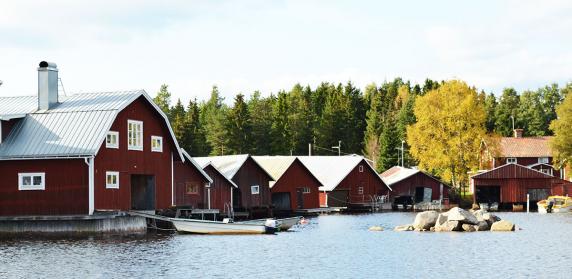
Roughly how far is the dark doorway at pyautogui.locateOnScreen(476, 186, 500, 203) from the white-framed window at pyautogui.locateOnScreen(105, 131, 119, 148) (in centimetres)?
5225

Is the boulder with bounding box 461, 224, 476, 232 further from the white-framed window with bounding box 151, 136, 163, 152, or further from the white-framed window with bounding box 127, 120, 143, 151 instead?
the white-framed window with bounding box 127, 120, 143, 151

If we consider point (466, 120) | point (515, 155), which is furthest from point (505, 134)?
point (466, 120)

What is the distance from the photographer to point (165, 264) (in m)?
33.6

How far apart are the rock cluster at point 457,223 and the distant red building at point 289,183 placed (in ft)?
76.2

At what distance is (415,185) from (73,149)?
186 feet

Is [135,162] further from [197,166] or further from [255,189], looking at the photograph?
[255,189]

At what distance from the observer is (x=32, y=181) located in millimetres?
47438

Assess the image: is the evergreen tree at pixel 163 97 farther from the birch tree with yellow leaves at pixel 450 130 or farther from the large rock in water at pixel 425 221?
the large rock in water at pixel 425 221

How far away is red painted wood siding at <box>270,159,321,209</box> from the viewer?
7736 centimetres

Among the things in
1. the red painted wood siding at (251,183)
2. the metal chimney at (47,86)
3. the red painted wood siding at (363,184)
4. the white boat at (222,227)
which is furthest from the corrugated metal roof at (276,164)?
the metal chimney at (47,86)

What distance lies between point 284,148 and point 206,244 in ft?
262

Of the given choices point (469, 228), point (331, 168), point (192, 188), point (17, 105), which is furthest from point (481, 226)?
point (331, 168)

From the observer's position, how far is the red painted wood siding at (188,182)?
57375 millimetres

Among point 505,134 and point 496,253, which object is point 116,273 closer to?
point 496,253
